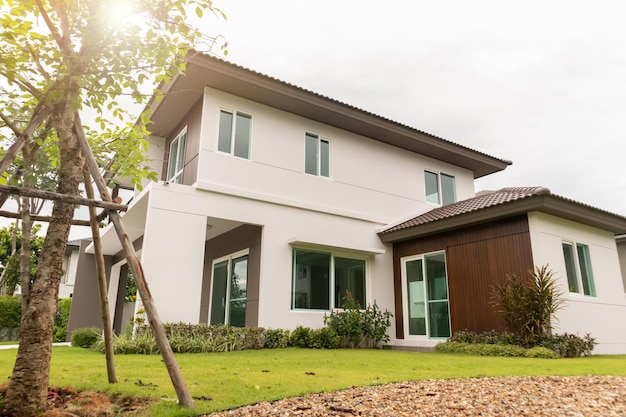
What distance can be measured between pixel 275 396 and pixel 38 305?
223cm

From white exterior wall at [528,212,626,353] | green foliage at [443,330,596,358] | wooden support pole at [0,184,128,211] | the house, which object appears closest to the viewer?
wooden support pole at [0,184,128,211]

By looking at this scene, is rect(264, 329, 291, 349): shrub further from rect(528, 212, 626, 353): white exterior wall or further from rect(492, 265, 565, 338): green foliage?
rect(528, 212, 626, 353): white exterior wall

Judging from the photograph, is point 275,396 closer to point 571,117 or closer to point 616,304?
point 616,304

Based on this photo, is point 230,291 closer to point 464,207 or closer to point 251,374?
point 251,374

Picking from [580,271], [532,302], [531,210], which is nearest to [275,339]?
[532,302]

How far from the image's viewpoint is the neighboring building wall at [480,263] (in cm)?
960

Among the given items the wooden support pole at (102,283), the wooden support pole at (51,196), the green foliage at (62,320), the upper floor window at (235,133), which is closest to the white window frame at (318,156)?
the upper floor window at (235,133)

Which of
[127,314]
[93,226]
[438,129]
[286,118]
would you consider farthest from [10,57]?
[438,129]

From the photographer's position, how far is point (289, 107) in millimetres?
11641

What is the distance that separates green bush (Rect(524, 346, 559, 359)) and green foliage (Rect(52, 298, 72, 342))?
56.8 feet

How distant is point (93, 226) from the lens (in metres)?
4.39

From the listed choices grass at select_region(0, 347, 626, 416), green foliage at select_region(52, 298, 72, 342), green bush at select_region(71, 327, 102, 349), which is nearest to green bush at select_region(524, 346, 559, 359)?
grass at select_region(0, 347, 626, 416)

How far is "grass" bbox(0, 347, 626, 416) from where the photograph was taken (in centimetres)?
404

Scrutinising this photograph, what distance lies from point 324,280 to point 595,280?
6.72 meters
